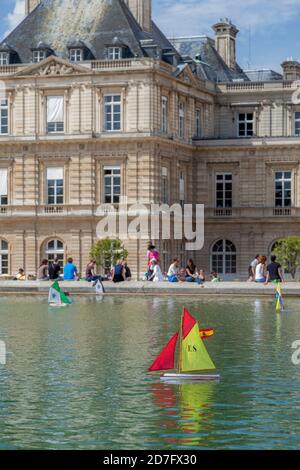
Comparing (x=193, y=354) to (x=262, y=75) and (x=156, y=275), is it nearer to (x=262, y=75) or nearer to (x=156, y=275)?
(x=156, y=275)

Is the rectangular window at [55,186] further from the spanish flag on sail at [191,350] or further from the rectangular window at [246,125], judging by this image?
the spanish flag on sail at [191,350]

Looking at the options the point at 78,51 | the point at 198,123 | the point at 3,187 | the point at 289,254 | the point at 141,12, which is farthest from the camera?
the point at 198,123

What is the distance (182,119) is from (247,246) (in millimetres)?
8357

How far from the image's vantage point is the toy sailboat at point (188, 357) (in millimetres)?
24359

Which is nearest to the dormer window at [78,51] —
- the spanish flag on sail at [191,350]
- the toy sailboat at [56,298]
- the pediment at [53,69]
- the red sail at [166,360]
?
the pediment at [53,69]

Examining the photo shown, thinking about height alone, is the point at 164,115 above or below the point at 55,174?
above

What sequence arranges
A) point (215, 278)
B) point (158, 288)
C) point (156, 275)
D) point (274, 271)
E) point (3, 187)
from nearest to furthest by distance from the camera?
point (158, 288)
point (274, 271)
point (156, 275)
point (215, 278)
point (3, 187)

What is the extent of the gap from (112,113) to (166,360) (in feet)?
147

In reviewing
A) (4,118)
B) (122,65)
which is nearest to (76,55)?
(122,65)

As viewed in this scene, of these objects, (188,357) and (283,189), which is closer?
(188,357)

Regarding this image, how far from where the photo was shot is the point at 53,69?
228 ft

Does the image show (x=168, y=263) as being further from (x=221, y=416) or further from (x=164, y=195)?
(x=221, y=416)

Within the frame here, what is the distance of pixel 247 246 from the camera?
243ft

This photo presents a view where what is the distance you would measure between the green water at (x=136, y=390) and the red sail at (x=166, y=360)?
34 centimetres
